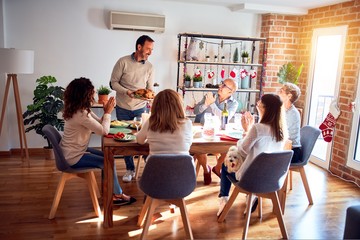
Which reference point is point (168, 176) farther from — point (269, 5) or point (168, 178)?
point (269, 5)

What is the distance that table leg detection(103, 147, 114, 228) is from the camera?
2.61m

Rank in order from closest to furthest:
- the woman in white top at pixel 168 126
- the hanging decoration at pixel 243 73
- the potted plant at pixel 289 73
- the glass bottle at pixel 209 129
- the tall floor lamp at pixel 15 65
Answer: the woman in white top at pixel 168 126 → the glass bottle at pixel 209 129 → the tall floor lamp at pixel 15 65 → the potted plant at pixel 289 73 → the hanging decoration at pixel 243 73

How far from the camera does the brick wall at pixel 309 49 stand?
4121mm

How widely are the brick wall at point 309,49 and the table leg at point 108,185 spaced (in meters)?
2.95

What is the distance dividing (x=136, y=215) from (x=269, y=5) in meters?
Answer: 3.38

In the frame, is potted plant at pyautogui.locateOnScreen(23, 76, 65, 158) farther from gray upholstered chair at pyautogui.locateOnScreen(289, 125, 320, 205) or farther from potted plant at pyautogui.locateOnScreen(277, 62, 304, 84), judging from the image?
potted plant at pyautogui.locateOnScreen(277, 62, 304, 84)

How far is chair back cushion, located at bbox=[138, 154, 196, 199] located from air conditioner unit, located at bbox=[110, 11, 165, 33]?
2870mm

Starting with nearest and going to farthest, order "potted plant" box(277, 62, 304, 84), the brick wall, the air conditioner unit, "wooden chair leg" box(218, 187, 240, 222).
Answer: "wooden chair leg" box(218, 187, 240, 222), the brick wall, the air conditioner unit, "potted plant" box(277, 62, 304, 84)

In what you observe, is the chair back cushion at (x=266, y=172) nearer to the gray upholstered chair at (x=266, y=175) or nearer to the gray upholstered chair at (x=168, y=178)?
the gray upholstered chair at (x=266, y=175)

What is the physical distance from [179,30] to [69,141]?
278 centimetres

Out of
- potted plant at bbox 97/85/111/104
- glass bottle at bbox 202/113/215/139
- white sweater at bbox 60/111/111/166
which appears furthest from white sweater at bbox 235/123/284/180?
potted plant at bbox 97/85/111/104

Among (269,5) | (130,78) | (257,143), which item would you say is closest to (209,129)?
(257,143)

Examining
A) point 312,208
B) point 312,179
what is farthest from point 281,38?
point 312,208

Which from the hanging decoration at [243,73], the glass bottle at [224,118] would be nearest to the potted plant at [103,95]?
the glass bottle at [224,118]
